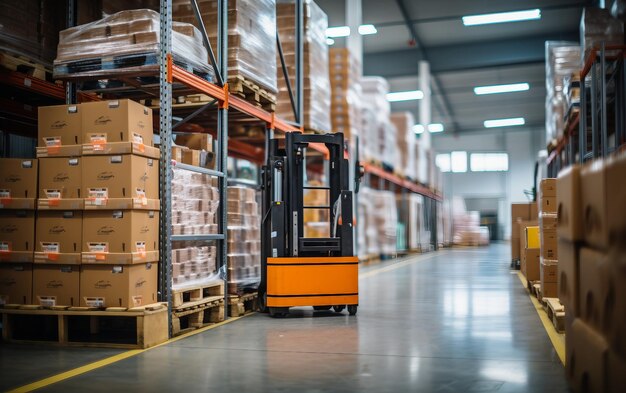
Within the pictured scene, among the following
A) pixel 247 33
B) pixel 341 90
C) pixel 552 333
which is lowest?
pixel 552 333

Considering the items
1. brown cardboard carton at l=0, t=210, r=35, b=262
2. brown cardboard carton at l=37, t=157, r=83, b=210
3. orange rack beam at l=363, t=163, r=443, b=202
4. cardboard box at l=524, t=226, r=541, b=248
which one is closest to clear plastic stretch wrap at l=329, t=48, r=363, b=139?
orange rack beam at l=363, t=163, r=443, b=202

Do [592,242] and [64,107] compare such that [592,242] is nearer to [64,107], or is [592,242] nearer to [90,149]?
[90,149]

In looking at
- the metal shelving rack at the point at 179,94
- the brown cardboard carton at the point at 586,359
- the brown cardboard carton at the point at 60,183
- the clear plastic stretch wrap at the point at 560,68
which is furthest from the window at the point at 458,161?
the brown cardboard carton at the point at 586,359

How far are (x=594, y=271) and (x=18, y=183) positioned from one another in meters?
4.18

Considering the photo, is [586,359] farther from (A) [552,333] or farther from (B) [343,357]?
(A) [552,333]

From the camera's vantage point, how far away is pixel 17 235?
511 centimetres

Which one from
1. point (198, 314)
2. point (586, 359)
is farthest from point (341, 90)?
point (586, 359)

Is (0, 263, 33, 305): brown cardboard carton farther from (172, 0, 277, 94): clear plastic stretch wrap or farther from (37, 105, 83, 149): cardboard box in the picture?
(172, 0, 277, 94): clear plastic stretch wrap

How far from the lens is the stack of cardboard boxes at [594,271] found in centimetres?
237

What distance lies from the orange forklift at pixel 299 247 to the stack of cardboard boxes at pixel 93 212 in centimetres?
158

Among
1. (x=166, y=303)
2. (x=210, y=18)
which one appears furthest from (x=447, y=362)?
(x=210, y=18)

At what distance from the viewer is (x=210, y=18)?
22.7 feet

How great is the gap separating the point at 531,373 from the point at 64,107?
12.5 ft

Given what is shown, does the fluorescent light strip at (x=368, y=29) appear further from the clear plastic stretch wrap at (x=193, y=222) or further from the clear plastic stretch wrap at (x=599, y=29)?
the clear plastic stretch wrap at (x=193, y=222)
